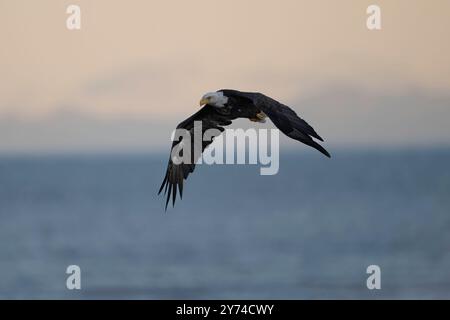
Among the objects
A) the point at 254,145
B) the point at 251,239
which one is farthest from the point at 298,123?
the point at 251,239

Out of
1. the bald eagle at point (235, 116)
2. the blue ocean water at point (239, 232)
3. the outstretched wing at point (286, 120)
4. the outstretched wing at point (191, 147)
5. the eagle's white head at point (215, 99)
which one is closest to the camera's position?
the outstretched wing at point (286, 120)

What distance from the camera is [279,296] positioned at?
2352 centimetres

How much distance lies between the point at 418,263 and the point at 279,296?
5.77 m

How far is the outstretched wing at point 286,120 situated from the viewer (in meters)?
12.7

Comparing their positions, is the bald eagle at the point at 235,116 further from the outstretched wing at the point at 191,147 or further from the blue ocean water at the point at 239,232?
the blue ocean water at the point at 239,232

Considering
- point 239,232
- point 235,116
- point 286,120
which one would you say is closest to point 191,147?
point 235,116

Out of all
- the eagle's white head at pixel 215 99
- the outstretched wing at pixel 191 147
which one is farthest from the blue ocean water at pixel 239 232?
the eagle's white head at pixel 215 99

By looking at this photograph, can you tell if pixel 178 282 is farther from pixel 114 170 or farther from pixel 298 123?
pixel 114 170

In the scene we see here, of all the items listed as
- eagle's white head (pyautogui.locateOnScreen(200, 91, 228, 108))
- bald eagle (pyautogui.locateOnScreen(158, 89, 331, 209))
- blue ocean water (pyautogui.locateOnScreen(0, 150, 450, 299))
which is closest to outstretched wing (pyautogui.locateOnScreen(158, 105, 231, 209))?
bald eagle (pyautogui.locateOnScreen(158, 89, 331, 209))

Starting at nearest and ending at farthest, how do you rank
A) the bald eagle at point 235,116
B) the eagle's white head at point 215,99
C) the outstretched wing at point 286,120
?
the outstretched wing at point 286,120 → the bald eagle at point 235,116 → the eagle's white head at point 215,99

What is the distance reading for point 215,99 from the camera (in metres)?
14.6

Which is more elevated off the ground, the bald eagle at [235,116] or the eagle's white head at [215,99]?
the eagle's white head at [215,99]

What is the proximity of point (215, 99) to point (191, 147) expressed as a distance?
135 centimetres

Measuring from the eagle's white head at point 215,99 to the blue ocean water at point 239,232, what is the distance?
31.3 feet
